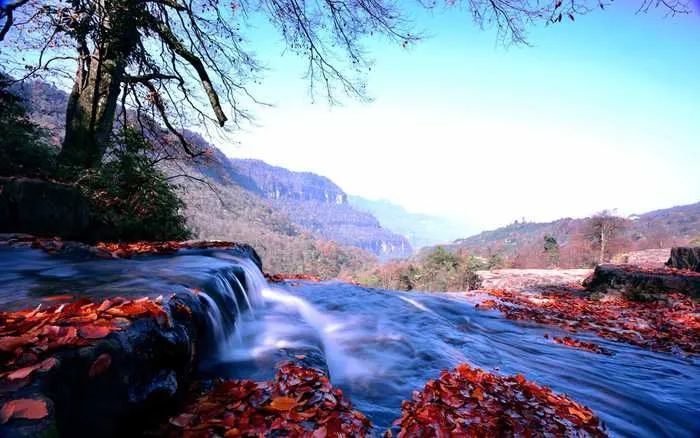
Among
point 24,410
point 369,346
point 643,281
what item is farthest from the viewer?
point 643,281

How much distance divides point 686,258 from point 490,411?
49.5ft

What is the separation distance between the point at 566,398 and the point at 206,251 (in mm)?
6914

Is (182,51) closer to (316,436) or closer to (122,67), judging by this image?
(122,67)

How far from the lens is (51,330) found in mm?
2295

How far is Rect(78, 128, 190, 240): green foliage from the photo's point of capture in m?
8.83

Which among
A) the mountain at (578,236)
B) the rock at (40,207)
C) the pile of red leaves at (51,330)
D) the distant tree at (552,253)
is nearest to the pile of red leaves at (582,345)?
the pile of red leaves at (51,330)

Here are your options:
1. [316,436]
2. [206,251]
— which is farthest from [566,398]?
[206,251]

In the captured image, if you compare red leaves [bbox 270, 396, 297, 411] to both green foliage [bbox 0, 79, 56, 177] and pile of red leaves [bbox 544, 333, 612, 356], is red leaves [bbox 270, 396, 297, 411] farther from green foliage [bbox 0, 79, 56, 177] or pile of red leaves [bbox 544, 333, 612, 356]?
green foliage [bbox 0, 79, 56, 177]

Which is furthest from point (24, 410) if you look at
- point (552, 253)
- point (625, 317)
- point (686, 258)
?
point (552, 253)

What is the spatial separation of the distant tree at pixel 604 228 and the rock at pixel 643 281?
980 inches

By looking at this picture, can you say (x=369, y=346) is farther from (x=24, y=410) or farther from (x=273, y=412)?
(x=24, y=410)

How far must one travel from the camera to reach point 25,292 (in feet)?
11.6

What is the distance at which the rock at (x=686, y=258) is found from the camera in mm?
12940

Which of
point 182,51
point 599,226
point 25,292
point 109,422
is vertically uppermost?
point 182,51
